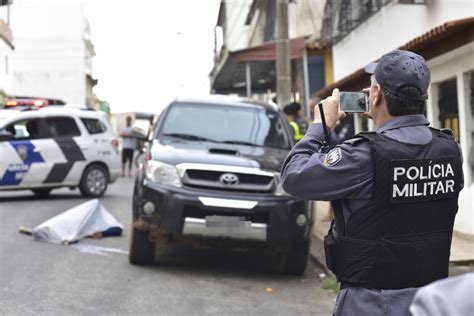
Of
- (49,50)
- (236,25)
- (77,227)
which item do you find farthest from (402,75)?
(49,50)

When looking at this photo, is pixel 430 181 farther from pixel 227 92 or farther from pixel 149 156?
pixel 227 92

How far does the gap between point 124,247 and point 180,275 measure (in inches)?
67.1

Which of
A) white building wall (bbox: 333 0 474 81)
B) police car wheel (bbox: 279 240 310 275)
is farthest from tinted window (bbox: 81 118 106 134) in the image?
police car wheel (bbox: 279 240 310 275)

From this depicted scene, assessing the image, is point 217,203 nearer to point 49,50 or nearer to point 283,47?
point 283,47

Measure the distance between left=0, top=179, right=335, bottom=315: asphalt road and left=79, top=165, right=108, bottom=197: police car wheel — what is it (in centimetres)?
452

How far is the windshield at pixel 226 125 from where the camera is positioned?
8008 millimetres

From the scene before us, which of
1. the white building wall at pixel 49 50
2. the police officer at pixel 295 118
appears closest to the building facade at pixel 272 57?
the police officer at pixel 295 118

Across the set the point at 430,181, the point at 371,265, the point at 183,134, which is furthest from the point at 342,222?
the point at 183,134

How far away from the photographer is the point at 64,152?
44.2ft

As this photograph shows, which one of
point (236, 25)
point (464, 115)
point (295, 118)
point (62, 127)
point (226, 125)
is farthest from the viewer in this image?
point (236, 25)

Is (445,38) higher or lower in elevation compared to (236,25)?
lower

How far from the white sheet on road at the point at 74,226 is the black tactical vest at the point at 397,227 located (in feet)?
21.7

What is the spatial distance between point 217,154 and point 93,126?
7437 mm

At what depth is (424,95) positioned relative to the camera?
8.41 ft
